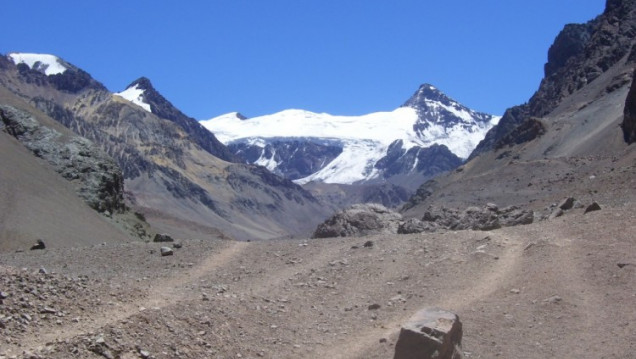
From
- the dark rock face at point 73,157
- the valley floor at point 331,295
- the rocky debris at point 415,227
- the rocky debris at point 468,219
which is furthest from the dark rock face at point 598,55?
the valley floor at point 331,295

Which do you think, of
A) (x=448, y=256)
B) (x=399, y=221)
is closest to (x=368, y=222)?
(x=399, y=221)

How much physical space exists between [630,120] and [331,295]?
63668 mm

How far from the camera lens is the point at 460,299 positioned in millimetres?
18250

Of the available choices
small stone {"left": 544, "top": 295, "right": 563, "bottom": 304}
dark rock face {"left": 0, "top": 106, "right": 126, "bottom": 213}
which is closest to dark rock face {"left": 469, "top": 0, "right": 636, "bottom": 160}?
dark rock face {"left": 0, "top": 106, "right": 126, "bottom": 213}

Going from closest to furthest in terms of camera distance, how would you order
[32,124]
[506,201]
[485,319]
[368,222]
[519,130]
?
[485,319], [368,222], [32,124], [506,201], [519,130]

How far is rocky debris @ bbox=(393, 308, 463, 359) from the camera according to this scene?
44.4 feet

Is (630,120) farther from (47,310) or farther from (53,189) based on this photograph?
(47,310)

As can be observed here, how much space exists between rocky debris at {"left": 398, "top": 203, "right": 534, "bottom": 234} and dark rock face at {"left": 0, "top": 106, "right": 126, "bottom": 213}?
27522 mm

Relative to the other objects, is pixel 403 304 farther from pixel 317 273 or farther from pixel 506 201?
pixel 506 201

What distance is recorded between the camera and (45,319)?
1381cm

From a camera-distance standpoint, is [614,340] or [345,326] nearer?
[614,340]

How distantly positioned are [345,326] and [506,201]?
185 feet

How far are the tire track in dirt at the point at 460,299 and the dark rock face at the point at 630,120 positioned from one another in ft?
186

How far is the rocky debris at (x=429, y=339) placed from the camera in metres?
13.5
